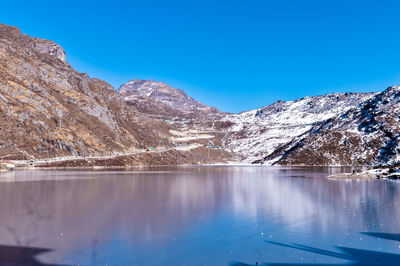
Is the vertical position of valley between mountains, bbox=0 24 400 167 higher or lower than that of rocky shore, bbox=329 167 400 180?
higher

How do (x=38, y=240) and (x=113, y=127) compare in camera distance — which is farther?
(x=113, y=127)

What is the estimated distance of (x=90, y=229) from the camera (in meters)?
20.2

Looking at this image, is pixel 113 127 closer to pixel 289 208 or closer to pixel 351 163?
pixel 351 163

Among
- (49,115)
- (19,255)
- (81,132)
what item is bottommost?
(19,255)

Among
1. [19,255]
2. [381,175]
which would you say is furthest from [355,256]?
Result: [381,175]

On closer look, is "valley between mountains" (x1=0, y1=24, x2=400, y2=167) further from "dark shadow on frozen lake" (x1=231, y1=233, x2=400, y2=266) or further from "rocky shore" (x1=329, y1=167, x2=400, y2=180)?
"dark shadow on frozen lake" (x1=231, y1=233, x2=400, y2=266)

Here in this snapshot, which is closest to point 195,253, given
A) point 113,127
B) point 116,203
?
point 116,203

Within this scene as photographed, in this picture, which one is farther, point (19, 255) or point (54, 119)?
point (54, 119)

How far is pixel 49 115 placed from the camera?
132 m

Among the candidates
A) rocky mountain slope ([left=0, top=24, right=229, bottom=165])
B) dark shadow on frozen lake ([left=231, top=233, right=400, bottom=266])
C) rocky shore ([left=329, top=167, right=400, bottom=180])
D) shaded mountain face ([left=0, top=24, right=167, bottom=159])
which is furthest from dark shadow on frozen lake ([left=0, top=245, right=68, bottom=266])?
shaded mountain face ([left=0, top=24, right=167, bottom=159])

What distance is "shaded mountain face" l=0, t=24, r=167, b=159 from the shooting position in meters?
116

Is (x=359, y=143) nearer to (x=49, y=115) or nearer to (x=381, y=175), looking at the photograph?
(x=381, y=175)

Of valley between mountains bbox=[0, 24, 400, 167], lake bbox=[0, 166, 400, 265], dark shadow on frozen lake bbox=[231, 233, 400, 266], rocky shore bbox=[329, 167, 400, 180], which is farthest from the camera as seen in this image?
valley between mountains bbox=[0, 24, 400, 167]

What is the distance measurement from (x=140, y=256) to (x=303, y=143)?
612 ft
